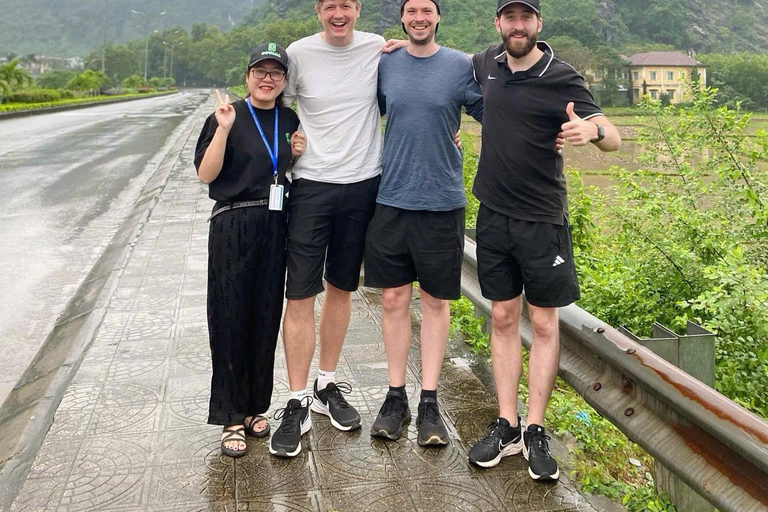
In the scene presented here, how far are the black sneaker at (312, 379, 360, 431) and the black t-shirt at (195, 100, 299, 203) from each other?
1.08m

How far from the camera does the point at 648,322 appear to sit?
4.47 meters

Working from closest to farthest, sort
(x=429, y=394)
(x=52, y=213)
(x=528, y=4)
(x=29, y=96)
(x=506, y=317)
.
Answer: (x=528, y=4) < (x=506, y=317) < (x=429, y=394) < (x=52, y=213) < (x=29, y=96)

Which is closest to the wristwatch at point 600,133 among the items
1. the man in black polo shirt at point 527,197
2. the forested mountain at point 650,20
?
the man in black polo shirt at point 527,197

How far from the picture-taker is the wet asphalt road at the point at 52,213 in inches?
244

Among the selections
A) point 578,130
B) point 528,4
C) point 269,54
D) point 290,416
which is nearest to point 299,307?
point 290,416

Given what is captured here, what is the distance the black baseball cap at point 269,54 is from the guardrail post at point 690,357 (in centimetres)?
199

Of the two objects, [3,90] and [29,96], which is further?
[29,96]

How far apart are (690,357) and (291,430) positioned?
1.76 metres

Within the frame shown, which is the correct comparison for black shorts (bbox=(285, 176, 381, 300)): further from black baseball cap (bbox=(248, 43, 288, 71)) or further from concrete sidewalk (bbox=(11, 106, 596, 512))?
concrete sidewalk (bbox=(11, 106, 596, 512))

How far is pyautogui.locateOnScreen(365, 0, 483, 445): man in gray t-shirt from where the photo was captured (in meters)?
3.45

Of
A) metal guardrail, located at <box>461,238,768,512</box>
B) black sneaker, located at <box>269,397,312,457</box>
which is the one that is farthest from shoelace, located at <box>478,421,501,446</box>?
black sneaker, located at <box>269,397,312,457</box>

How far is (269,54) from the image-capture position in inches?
132

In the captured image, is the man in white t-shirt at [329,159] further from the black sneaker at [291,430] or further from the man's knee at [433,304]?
the man's knee at [433,304]

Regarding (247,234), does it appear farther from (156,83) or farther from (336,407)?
(156,83)
